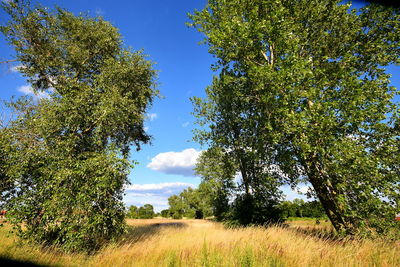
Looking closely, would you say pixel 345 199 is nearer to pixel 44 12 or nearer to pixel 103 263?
pixel 103 263

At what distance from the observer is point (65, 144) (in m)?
10.1

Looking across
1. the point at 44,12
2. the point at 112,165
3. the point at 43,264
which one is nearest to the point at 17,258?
the point at 43,264

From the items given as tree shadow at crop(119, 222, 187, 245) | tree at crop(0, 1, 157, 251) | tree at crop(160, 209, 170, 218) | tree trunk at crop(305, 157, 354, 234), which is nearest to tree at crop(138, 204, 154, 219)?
tree at crop(160, 209, 170, 218)

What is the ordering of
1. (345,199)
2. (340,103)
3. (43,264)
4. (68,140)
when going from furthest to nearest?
1. (68,140)
2. (340,103)
3. (345,199)
4. (43,264)

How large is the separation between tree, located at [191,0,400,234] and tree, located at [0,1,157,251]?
8256 millimetres

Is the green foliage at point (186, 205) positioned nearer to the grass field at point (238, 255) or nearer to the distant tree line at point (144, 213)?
the distant tree line at point (144, 213)

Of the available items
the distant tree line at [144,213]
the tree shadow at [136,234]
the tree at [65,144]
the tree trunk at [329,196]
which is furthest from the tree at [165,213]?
the tree trunk at [329,196]

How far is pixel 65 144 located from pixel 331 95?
45.0 ft

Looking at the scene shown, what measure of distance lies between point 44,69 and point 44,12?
3999 mm

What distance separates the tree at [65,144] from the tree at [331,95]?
27.1 ft

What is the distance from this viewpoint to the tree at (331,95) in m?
8.51

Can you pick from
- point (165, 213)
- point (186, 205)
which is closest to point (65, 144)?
point (186, 205)

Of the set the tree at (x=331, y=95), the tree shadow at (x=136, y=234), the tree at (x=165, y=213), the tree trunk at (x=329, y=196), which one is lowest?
the tree at (x=165, y=213)

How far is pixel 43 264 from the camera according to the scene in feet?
24.8
